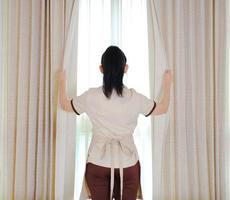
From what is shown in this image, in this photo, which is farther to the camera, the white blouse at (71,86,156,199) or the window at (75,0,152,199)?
the window at (75,0,152,199)

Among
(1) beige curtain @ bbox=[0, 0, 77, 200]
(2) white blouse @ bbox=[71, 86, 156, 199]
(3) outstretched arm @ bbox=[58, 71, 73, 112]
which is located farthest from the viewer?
(1) beige curtain @ bbox=[0, 0, 77, 200]

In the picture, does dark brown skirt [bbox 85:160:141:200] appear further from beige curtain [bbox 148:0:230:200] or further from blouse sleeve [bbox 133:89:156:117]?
beige curtain [bbox 148:0:230:200]

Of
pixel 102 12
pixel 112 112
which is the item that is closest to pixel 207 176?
pixel 112 112

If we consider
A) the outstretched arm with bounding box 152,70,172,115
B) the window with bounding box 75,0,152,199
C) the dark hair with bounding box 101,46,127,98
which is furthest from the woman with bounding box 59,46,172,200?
the window with bounding box 75,0,152,199

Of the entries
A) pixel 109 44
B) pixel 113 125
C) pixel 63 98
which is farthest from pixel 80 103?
pixel 109 44

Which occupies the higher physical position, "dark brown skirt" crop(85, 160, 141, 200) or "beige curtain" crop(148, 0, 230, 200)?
"beige curtain" crop(148, 0, 230, 200)

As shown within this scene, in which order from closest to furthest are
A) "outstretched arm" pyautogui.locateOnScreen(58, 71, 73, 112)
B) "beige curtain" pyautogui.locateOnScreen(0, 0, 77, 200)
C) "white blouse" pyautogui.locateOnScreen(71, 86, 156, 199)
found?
"white blouse" pyautogui.locateOnScreen(71, 86, 156, 199), "outstretched arm" pyautogui.locateOnScreen(58, 71, 73, 112), "beige curtain" pyautogui.locateOnScreen(0, 0, 77, 200)

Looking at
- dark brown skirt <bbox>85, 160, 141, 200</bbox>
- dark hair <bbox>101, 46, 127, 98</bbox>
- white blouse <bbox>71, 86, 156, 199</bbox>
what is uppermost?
dark hair <bbox>101, 46, 127, 98</bbox>

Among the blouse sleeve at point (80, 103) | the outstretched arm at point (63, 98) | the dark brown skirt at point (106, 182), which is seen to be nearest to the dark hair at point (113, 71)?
the blouse sleeve at point (80, 103)

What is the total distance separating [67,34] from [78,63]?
0.22 meters

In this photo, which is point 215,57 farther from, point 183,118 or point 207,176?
point 207,176

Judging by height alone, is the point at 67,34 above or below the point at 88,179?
above

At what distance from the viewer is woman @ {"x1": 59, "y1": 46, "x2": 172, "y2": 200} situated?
1693mm

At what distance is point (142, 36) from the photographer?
2256 millimetres
